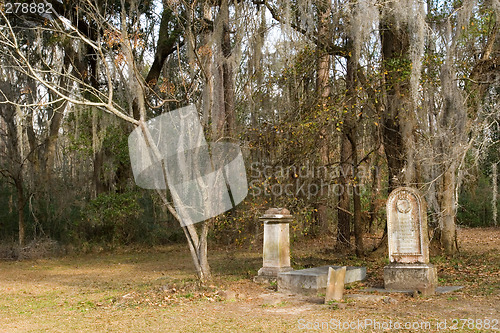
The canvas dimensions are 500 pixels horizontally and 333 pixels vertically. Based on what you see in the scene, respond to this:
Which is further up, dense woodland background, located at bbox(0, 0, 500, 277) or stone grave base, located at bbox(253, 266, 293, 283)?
dense woodland background, located at bbox(0, 0, 500, 277)

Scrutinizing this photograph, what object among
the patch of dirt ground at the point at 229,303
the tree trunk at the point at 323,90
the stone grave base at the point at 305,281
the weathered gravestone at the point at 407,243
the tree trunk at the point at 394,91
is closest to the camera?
the patch of dirt ground at the point at 229,303

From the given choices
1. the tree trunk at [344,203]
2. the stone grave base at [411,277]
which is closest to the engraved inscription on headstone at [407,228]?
the stone grave base at [411,277]

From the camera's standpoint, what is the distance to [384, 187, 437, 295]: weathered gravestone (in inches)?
305

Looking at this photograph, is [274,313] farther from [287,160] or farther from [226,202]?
[226,202]

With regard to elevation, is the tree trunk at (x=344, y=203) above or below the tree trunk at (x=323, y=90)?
below

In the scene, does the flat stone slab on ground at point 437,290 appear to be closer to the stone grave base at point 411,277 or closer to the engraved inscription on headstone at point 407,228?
the stone grave base at point 411,277

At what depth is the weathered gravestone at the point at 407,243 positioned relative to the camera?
7742mm

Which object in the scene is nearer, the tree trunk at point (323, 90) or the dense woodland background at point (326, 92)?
the dense woodland background at point (326, 92)

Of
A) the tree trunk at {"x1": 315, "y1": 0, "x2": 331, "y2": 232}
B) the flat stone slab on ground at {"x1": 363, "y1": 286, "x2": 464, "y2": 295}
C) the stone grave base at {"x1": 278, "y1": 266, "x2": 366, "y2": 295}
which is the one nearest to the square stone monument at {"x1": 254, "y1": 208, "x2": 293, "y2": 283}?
the stone grave base at {"x1": 278, "y1": 266, "x2": 366, "y2": 295}

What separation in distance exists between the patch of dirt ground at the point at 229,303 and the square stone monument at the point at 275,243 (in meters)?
0.46

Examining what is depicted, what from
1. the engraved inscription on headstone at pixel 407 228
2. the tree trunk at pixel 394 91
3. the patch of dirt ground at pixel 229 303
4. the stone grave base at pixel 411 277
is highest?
the tree trunk at pixel 394 91

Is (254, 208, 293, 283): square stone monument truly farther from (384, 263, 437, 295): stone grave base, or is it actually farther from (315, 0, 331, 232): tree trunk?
(384, 263, 437, 295): stone grave base

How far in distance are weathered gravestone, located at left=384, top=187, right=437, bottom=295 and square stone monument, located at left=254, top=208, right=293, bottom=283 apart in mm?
2064

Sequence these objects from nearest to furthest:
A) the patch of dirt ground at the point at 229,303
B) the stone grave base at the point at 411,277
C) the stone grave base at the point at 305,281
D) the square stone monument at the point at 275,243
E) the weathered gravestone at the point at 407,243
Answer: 1. the patch of dirt ground at the point at 229,303
2. the stone grave base at the point at 411,277
3. the weathered gravestone at the point at 407,243
4. the stone grave base at the point at 305,281
5. the square stone monument at the point at 275,243
